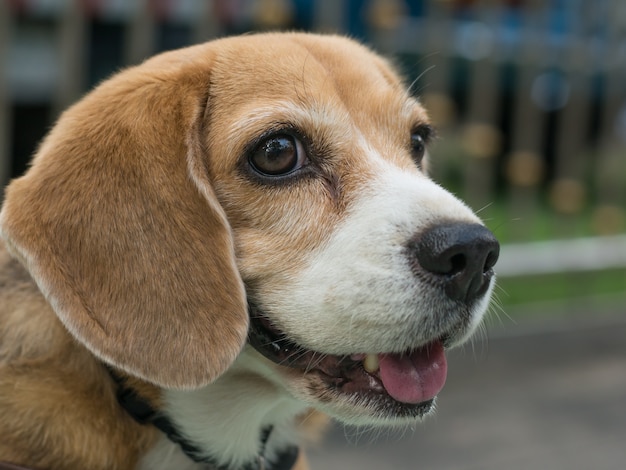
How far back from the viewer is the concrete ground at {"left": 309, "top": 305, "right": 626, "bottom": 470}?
4.93 m

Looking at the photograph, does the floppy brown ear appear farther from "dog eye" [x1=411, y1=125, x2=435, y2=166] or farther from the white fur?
"dog eye" [x1=411, y1=125, x2=435, y2=166]

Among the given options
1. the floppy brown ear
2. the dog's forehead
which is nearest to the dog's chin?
the floppy brown ear

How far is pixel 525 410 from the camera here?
18.1 ft

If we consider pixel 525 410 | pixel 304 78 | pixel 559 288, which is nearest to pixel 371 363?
pixel 304 78

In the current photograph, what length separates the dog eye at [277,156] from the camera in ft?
8.21

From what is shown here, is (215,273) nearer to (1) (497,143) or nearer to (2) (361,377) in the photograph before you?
(2) (361,377)

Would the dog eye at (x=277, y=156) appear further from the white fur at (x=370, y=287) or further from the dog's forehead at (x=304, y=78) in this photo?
the white fur at (x=370, y=287)

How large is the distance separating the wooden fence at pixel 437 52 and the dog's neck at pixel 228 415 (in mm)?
2867

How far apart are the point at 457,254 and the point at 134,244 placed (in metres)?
0.87

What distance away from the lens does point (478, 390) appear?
223 inches

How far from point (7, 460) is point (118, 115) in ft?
3.34

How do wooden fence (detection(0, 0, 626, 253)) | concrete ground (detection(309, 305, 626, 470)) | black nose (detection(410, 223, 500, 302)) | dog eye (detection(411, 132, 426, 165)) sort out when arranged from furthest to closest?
wooden fence (detection(0, 0, 626, 253))
concrete ground (detection(309, 305, 626, 470))
dog eye (detection(411, 132, 426, 165))
black nose (detection(410, 223, 500, 302))

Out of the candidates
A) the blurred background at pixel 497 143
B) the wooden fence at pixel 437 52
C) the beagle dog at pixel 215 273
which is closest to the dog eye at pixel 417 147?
the beagle dog at pixel 215 273

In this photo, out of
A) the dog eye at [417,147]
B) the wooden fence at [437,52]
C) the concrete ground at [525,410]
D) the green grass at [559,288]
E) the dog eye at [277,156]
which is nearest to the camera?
the dog eye at [277,156]
